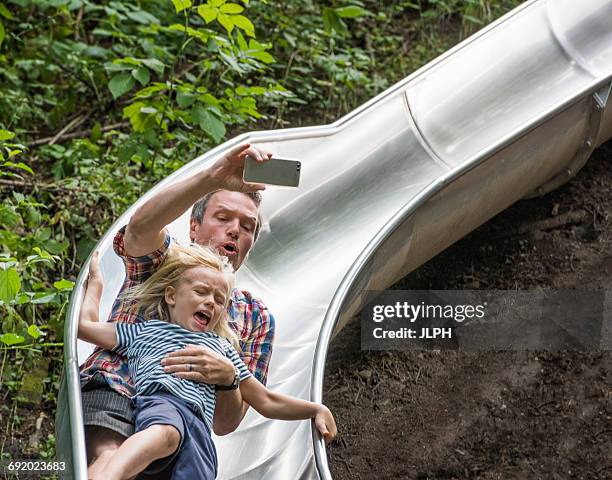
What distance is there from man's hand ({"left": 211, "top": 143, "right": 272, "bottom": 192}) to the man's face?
5.4 inches

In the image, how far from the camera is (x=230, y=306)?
2.57 meters

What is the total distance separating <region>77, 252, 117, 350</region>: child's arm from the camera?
2.37 meters

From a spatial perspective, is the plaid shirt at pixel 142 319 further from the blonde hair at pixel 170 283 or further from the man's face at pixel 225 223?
the man's face at pixel 225 223

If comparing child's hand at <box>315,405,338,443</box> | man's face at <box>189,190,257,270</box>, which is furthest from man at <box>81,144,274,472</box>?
child's hand at <box>315,405,338,443</box>

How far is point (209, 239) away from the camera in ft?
8.76

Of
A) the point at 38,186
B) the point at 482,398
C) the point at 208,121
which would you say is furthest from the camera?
the point at 38,186

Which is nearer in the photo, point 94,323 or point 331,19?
point 94,323

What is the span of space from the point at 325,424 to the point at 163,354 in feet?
1.43

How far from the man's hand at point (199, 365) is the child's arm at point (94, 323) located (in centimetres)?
17

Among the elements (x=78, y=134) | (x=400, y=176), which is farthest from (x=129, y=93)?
(x=400, y=176)

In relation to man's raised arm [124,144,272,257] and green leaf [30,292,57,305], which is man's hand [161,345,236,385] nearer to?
man's raised arm [124,144,272,257]

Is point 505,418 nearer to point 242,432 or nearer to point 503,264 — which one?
point 503,264

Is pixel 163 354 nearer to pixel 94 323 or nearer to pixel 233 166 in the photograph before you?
pixel 94 323

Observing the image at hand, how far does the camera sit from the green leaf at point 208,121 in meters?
3.34
